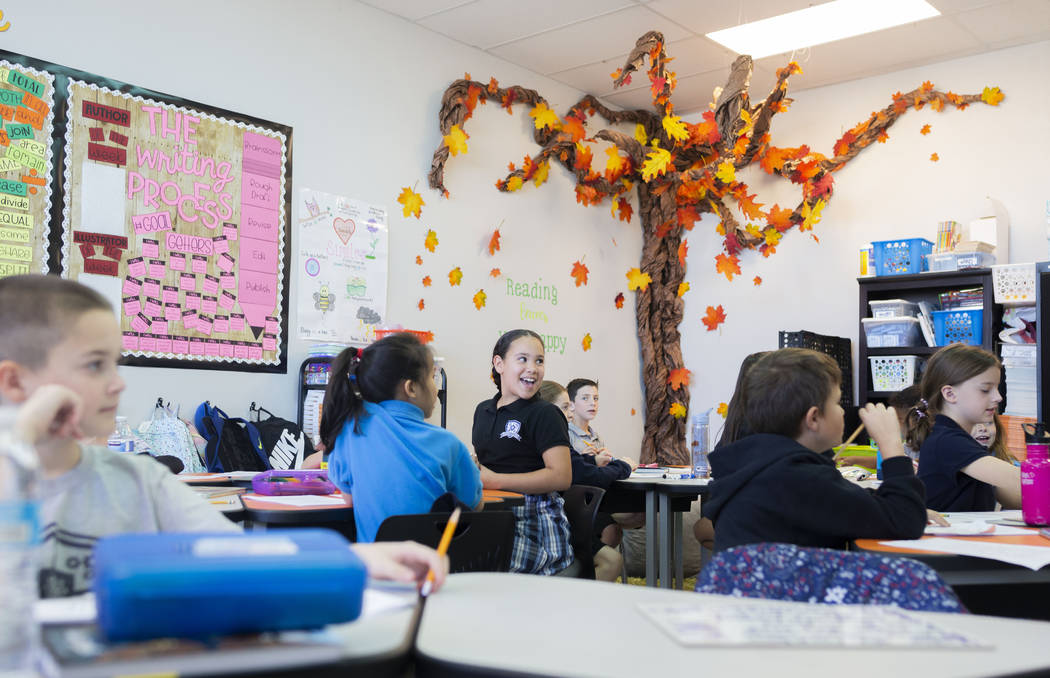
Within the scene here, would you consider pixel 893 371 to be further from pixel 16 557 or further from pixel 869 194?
pixel 16 557

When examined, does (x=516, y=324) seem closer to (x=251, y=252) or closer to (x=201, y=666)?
(x=251, y=252)

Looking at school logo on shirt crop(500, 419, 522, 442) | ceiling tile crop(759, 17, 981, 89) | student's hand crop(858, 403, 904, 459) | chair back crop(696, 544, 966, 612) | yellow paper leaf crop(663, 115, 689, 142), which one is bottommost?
chair back crop(696, 544, 966, 612)

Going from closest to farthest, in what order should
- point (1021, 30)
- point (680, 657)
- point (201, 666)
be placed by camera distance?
point (201, 666) < point (680, 657) < point (1021, 30)

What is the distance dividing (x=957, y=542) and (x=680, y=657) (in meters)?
1.27

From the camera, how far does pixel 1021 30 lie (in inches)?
202

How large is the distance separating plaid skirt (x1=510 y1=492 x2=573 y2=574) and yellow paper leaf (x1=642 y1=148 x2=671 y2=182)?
338 centimetres

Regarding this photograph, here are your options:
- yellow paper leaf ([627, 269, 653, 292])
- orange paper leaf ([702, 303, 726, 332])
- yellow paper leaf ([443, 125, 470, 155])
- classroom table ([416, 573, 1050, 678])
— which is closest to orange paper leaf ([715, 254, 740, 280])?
orange paper leaf ([702, 303, 726, 332])

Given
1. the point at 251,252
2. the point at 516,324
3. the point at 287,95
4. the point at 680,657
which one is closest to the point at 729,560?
the point at 680,657

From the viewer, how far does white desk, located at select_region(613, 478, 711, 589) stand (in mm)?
3605

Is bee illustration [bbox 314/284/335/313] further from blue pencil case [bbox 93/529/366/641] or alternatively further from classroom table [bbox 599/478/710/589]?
blue pencil case [bbox 93/529/366/641]

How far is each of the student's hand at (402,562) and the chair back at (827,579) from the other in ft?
1.45

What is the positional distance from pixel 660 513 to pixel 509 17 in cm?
283

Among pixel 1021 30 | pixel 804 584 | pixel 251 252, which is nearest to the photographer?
pixel 804 584

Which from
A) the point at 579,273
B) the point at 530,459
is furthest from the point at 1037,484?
the point at 579,273
